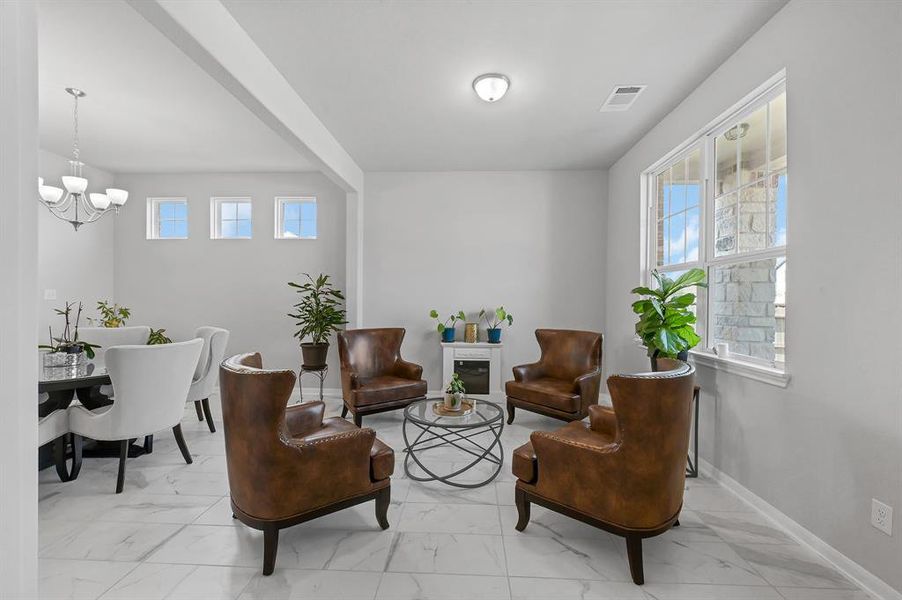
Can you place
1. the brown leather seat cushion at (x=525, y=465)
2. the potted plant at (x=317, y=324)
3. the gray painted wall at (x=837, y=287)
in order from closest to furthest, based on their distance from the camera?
the gray painted wall at (x=837, y=287) → the brown leather seat cushion at (x=525, y=465) → the potted plant at (x=317, y=324)

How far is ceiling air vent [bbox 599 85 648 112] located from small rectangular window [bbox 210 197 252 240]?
455cm

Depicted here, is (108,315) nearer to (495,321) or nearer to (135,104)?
(135,104)

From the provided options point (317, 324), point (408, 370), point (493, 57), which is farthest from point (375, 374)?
point (493, 57)

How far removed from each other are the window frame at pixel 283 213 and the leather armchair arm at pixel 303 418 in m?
3.22

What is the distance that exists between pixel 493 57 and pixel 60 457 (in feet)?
12.9

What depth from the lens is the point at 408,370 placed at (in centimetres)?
418

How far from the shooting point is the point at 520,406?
386 centimetres

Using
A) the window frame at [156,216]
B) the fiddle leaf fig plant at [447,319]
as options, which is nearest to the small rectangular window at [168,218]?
the window frame at [156,216]

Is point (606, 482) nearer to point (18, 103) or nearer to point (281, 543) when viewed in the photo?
point (281, 543)

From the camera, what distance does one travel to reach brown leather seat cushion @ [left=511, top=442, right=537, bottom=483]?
6.96ft

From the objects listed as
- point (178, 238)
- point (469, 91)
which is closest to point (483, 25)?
point (469, 91)

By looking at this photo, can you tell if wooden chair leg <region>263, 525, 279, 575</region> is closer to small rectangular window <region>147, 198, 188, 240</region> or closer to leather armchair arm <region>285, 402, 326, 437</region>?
leather armchair arm <region>285, 402, 326, 437</region>

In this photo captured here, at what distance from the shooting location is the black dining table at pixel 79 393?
2.56 metres

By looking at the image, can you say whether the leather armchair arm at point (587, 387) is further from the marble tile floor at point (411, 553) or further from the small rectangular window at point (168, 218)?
the small rectangular window at point (168, 218)
